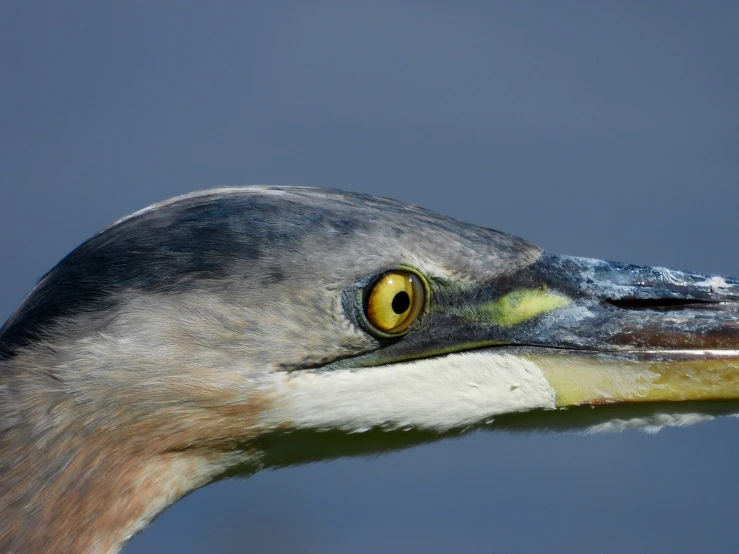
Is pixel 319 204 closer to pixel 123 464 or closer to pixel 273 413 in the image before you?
pixel 273 413

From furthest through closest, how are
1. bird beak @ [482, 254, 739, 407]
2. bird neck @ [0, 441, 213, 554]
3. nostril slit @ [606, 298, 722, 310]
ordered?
1. nostril slit @ [606, 298, 722, 310]
2. bird beak @ [482, 254, 739, 407]
3. bird neck @ [0, 441, 213, 554]

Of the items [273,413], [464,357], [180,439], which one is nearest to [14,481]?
[180,439]

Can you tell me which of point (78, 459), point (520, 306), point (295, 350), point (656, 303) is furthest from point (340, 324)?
point (656, 303)

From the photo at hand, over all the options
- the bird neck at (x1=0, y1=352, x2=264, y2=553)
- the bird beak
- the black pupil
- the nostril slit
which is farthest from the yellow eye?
the nostril slit

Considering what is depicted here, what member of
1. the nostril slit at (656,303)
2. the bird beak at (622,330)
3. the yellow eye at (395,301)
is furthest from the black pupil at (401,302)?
the nostril slit at (656,303)

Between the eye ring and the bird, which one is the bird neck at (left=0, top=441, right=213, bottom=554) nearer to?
the bird

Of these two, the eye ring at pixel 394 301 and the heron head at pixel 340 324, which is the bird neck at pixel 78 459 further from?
the eye ring at pixel 394 301

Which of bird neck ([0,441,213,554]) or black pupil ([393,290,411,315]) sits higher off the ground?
black pupil ([393,290,411,315])
